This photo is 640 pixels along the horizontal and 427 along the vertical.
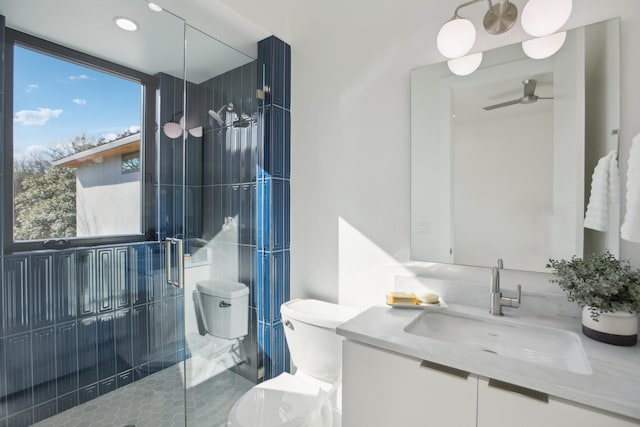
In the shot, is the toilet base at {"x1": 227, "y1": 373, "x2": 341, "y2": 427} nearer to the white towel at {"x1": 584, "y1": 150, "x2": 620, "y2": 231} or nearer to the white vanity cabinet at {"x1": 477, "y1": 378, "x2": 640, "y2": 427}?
the white vanity cabinet at {"x1": 477, "y1": 378, "x2": 640, "y2": 427}

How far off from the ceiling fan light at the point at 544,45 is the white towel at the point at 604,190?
1.54 ft

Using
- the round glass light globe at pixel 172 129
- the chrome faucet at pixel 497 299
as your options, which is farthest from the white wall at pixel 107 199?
the chrome faucet at pixel 497 299

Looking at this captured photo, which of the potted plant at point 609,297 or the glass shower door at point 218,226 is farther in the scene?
the glass shower door at point 218,226

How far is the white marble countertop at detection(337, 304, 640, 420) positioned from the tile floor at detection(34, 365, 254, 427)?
1152 mm

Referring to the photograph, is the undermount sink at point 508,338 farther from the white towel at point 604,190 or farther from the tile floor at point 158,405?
the tile floor at point 158,405

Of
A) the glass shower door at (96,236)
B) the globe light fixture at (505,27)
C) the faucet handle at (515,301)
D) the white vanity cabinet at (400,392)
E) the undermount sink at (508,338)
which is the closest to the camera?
the white vanity cabinet at (400,392)

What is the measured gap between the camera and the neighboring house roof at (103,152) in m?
1.58

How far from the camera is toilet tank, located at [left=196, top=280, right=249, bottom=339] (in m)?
1.78

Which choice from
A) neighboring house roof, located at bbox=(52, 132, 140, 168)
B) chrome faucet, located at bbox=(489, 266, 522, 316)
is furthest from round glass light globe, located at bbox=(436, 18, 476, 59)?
neighboring house roof, located at bbox=(52, 132, 140, 168)

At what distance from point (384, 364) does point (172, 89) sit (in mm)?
1727

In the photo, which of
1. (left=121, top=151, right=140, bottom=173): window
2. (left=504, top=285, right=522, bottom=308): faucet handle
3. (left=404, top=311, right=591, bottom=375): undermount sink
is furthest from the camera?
(left=121, top=151, right=140, bottom=173): window

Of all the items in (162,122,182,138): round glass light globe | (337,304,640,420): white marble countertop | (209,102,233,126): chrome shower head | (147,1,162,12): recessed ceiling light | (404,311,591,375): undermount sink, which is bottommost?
(404,311,591,375): undermount sink

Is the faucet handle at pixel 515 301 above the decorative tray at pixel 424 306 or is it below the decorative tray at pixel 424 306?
above

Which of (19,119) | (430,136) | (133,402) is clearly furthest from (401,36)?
(133,402)
